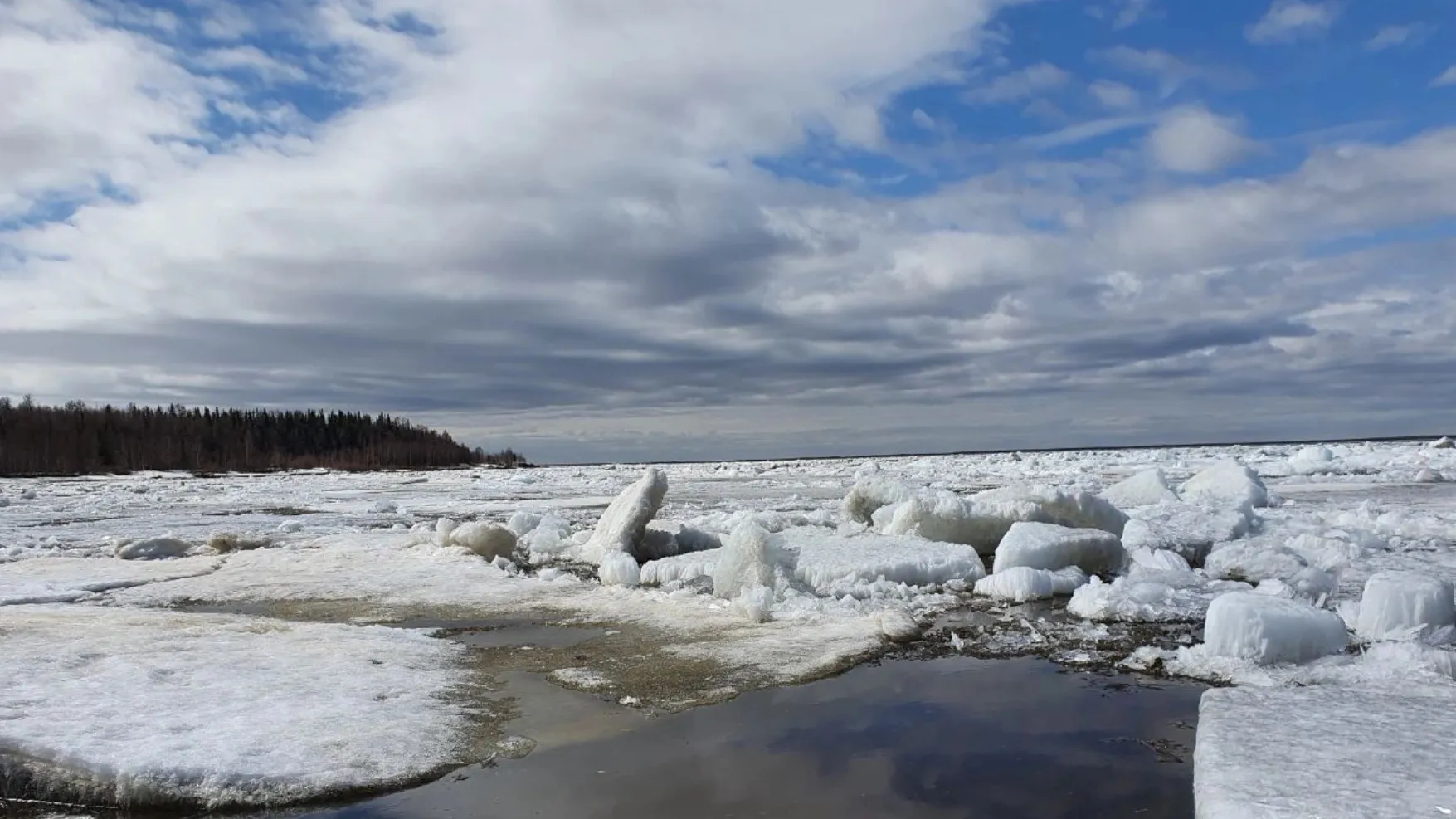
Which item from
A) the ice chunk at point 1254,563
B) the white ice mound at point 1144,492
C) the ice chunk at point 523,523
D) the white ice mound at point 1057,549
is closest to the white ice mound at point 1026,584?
the white ice mound at point 1057,549

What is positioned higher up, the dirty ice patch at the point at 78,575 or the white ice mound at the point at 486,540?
the white ice mound at the point at 486,540

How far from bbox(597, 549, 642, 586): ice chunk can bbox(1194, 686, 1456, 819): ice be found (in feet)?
15.4

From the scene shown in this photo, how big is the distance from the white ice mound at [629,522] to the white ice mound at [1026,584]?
10.7 ft

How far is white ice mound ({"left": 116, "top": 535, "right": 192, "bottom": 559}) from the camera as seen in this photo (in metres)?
9.55

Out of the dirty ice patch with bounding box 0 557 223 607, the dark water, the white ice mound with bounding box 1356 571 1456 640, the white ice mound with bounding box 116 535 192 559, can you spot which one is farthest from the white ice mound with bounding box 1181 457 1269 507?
the white ice mound with bounding box 116 535 192 559

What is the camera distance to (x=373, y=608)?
648cm

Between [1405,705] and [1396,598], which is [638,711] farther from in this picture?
[1396,598]

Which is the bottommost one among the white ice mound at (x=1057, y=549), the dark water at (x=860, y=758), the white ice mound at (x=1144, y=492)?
the dark water at (x=860, y=758)

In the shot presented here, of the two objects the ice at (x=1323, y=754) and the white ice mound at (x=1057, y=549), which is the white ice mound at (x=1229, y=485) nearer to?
the white ice mound at (x=1057, y=549)

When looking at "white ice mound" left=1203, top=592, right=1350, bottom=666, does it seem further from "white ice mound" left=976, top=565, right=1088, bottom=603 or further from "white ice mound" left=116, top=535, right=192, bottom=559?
"white ice mound" left=116, top=535, right=192, bottom=559

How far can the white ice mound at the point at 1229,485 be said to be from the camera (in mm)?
11102

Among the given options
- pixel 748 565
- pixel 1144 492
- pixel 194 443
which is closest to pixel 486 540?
pixel 748 565

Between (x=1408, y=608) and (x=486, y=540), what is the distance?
7.40 metres

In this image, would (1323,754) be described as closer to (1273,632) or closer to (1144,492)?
A: (1273,632)
